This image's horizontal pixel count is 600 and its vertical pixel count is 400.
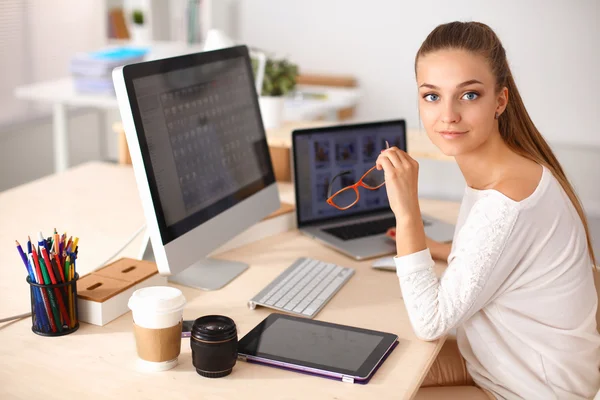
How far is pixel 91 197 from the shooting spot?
2098 mm

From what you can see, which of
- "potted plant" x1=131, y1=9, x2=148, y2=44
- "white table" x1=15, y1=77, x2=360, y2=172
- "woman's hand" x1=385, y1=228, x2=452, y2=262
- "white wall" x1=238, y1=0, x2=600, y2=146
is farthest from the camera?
"potted plant" x1=131, y1=9, x2=148, y2=44

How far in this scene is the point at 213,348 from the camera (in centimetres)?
114

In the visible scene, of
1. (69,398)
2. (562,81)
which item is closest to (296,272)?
(69,398)

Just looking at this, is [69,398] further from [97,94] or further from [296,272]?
[97,94]

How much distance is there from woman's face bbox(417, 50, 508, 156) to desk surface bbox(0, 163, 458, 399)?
353mm

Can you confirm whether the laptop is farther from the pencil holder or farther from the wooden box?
the pencil holder

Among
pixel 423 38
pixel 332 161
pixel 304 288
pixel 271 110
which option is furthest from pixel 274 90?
pixel 423 38

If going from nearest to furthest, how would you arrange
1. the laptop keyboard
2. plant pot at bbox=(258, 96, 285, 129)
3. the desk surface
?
1. the desk surface
2. the laptop keyboard
3. plant pot at bbox=(258, 96, 285, 129)

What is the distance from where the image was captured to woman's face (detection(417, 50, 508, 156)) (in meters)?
1.31

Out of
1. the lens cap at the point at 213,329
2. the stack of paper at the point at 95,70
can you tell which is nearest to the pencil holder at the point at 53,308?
the lens cap at the point at 213,329

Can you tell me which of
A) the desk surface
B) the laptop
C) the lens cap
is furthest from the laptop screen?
the lens cap

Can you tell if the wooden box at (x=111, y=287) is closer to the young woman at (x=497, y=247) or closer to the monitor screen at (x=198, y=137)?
the monitor screen at (x=198, y=137)

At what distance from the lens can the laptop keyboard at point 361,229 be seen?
1.83m

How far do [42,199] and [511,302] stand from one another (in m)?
1.34
